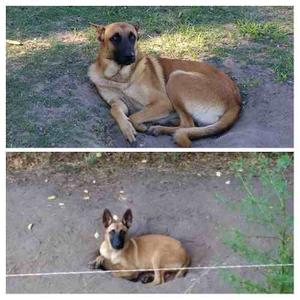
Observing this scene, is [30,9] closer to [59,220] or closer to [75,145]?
[75,145]

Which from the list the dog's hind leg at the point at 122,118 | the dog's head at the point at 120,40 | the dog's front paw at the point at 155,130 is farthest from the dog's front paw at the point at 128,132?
the dog's head at the point at 120,40

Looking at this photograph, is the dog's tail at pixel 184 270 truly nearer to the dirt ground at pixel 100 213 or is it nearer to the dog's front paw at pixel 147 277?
the dirt ground at pixel 100 213

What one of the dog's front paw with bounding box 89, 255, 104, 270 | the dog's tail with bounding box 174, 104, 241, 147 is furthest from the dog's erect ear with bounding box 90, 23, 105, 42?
the dog's front paw with bounding box 89, 255, 104, 270

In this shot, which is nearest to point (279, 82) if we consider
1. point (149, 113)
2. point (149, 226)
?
point (149, 113)

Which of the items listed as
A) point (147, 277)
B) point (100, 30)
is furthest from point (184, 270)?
point (100, 30)

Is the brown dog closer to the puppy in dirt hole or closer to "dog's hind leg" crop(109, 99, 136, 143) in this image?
"dog's hind leg" crop(109, 99, 136, 143)
